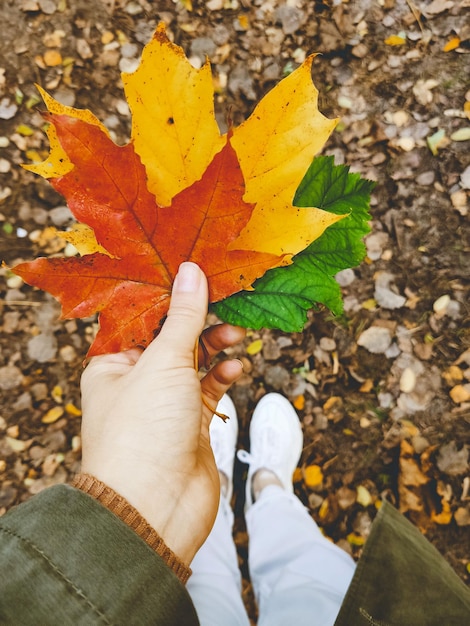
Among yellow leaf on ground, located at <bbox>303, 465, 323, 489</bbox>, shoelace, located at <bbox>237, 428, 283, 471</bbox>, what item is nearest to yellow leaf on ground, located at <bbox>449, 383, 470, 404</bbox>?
yellow leaf on ground, located at <bbox>303, 465, 323, 489</bbox>

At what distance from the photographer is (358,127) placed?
6.37ft

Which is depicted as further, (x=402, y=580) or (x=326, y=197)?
(x=402, y=580)

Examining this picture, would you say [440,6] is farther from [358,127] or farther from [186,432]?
[186,432]

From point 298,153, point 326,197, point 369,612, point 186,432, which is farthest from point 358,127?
point 369,612

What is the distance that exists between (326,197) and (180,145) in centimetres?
29

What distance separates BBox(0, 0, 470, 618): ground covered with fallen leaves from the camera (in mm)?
1783

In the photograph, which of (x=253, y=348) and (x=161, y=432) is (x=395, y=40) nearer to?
(x=253, y=348)

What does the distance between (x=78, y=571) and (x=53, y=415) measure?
4.05 ft

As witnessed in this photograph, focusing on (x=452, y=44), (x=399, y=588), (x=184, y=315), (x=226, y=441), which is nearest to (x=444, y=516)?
(x=399, y=588)

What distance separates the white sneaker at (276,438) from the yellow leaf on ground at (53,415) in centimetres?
79

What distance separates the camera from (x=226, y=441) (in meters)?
1.94

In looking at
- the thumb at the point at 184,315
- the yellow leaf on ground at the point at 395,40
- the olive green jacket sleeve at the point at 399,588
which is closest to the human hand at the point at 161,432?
the thumb at the point at 184,315

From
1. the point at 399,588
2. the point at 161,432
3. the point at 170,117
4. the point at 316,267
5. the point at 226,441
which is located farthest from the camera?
the point at 226,441

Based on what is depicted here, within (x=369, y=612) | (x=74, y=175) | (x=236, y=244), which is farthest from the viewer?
(x=369, y=612)
